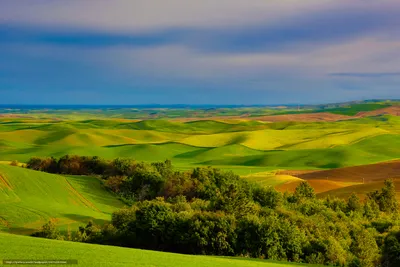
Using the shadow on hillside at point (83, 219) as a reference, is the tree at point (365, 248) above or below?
above

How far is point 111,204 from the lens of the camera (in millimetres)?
60719

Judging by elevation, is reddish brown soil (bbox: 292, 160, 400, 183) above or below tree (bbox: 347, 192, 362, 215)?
below

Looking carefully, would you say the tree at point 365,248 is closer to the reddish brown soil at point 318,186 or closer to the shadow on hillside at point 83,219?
the shadow on hillside at point 83,219

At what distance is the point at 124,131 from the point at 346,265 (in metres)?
142

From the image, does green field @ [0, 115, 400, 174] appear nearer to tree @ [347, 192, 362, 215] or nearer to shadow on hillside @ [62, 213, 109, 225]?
tree @ [347, 192, 362, 215]

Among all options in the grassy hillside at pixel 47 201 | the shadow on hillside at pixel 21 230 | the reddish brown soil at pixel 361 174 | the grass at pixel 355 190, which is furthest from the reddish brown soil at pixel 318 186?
the shadow on hillside at pixel 21 230

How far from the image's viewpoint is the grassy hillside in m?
45.3

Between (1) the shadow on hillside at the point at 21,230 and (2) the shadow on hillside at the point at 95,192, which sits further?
(2) the shadow on hillside at the point at 95,192

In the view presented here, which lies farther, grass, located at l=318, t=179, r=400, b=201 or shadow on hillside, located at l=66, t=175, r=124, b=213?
grass, located at l=318, t=179, r=400, b=201

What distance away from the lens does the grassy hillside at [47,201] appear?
4534cm

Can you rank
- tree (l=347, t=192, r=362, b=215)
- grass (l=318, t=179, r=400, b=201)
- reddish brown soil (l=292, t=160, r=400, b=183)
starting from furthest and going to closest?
reddish brown soil (l=292, t=160, r=400, b=183) → grass (l=318, t=179, r=400, b=201) → tree (l=347, t=192, r=362, b=215)

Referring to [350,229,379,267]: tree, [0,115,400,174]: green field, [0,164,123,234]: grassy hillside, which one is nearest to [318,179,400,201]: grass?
[350,229,379,267]: tree

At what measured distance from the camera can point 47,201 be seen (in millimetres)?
55406

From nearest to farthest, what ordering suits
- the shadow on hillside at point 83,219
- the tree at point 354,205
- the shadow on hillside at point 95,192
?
the shadow on hillside at point 83,219
the tree at point 354,205
the shadow on hillside at point 95,192
